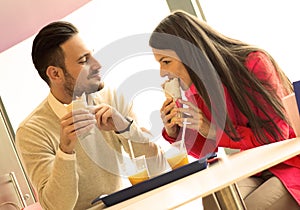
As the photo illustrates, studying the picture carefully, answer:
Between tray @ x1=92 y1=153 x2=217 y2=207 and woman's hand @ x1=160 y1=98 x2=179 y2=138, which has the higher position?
woman's hand @ x1=160 y1=98 x2=179 y2=138

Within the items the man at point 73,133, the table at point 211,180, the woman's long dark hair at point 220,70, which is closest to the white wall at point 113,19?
the man at point 73,133

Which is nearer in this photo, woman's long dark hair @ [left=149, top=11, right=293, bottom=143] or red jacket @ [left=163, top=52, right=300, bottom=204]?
red jacket @ [left=163, top=52, right=300, bottom=204]

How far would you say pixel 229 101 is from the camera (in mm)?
2330

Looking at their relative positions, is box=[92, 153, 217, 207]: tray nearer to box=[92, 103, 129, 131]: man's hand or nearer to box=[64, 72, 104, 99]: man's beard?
box=[92, 103, 129, 131]: man's hand

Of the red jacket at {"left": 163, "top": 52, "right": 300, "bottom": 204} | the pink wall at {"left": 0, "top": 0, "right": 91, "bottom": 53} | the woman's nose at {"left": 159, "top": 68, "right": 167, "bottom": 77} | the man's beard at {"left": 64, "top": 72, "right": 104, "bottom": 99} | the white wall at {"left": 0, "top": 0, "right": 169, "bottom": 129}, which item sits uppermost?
the pink wall at {"left": 0, "top": 0, "right": 91, "bottom": 53}

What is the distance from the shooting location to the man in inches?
87.4

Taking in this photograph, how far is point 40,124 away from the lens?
2.61 m

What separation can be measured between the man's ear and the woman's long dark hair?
60cm

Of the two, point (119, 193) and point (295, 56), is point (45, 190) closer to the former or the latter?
point (119, 193)

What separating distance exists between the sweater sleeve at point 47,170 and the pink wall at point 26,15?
856 mm

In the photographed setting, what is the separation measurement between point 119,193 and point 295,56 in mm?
1639

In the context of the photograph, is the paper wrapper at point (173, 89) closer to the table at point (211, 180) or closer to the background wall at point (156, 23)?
the table at point (211, 180)

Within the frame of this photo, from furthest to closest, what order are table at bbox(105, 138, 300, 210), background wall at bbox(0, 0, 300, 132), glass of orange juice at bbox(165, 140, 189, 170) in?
background wall at bbox(0, 0, 300, 132), glass of orange juice at bbox(165, 140, 189, 170), table at bbox(105, 138, 300, 210)

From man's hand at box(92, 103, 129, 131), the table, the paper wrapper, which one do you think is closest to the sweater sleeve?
man's hand at box(92, 103, 129, 131)
